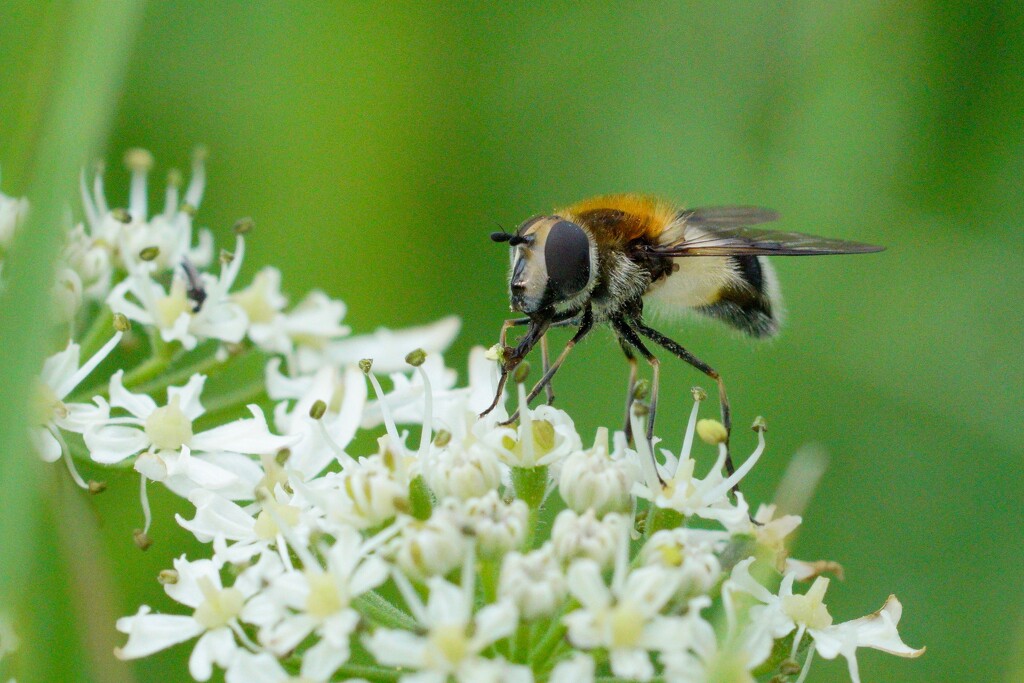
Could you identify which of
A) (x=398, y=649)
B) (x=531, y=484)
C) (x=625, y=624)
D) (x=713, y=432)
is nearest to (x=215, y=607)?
(x=398, y=649)

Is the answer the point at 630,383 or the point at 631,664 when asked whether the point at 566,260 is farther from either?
the point at 631,664

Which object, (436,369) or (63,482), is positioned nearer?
(63,482)

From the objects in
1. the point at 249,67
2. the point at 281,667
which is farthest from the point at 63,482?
the point at 249,67

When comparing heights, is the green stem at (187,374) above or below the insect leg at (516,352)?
below

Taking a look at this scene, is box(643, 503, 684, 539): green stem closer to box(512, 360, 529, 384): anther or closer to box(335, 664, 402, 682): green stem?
box(512, 360, 529, 384): anther

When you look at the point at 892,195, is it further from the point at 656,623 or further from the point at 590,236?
the point at 656,623

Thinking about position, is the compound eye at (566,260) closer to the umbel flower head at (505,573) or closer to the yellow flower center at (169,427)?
the umbel flower head at (505,573)

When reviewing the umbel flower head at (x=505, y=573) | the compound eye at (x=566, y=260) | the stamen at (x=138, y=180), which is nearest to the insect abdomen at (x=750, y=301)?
the compound eye at (x=566, y=260)
